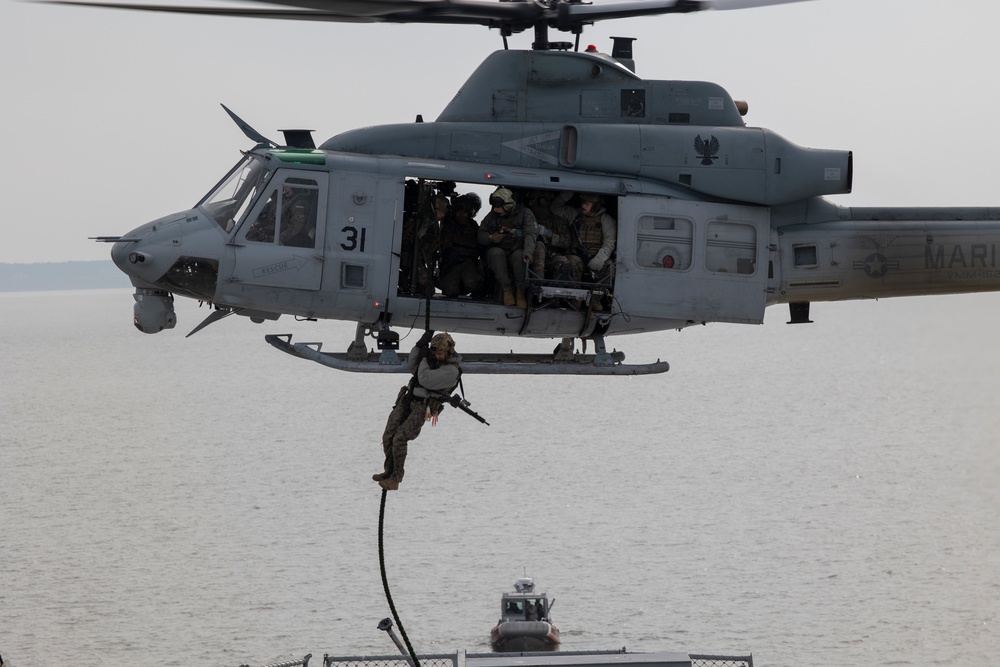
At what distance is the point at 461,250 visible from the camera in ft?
59.2

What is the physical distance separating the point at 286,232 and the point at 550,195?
3.82 meters

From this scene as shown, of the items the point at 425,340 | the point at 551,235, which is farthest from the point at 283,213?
the point at 551,235

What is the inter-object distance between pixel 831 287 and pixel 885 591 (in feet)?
159

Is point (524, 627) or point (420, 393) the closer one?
point (420, 393)

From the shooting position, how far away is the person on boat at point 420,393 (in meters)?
16.3

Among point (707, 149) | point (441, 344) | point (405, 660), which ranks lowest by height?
point (405, 660)

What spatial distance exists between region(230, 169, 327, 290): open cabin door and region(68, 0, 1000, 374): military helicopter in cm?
2

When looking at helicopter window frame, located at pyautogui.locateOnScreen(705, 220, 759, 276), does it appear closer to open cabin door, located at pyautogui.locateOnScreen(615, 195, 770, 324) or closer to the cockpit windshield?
open cabin door, located at pyautogui.locateOnScreen(615, 195, 770, 324)

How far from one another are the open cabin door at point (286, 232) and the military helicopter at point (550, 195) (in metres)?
0.02

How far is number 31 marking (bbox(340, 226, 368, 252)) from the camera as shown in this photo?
56.5 ft

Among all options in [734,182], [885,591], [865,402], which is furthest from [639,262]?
[865,402]

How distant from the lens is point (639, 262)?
18.0 meters

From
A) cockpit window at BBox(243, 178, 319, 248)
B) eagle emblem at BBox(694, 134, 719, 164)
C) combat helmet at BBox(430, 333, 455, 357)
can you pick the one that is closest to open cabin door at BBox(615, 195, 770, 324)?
eagle emblem at BBox(694, 134, 719, 164)

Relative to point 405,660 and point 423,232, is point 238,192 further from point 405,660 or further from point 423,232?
point 405,660
